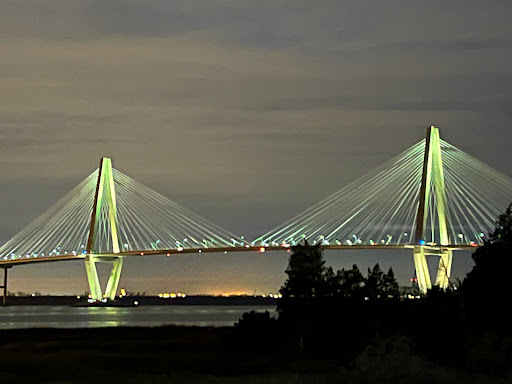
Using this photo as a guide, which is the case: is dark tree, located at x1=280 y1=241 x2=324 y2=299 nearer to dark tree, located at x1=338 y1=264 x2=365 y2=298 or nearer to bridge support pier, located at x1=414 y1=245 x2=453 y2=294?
dark tree, located at x1=338 y1=264 x2=365 y2=298

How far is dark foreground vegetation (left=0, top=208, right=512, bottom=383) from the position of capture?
21.8 meters

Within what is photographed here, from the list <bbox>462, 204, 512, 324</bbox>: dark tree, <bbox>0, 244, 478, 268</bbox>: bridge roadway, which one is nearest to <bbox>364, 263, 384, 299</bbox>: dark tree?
<bbox>462, 204, 512, 324</bbox>: dark tree

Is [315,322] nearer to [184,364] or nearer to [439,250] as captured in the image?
[184,364]

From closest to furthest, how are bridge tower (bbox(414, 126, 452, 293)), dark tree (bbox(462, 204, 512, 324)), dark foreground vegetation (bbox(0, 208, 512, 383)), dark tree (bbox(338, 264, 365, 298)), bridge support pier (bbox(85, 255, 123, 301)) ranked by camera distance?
1. dark foreground vegetation (bbox(0, 208, 512, 383))
2. dark tree (bbox(462, 204, 512, 324))
3. dark tree (bbox(338, 264, 365, 298))
4. bridge tower (bbox(414, 126, 452, 293))
5. bridge support pier (bbox(85, 255, 123, 301))

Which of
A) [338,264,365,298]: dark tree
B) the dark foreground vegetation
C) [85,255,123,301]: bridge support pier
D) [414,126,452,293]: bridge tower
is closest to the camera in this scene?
the dark foreground vegetation

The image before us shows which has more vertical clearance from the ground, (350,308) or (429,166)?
A: (429,166)

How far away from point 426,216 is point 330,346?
3835 cm

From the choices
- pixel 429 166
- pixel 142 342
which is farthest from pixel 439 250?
pixel 142 342

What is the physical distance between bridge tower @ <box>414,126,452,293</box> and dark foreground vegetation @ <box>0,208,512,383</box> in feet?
85.9

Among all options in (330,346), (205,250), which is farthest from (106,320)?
(330,346)

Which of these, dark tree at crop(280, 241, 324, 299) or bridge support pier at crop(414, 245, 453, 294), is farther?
bridge support pier at crop(414, 245, 453, 294)

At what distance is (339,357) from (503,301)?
4.62 metres

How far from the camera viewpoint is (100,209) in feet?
299

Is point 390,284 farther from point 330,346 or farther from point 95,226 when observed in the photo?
point 95,226
